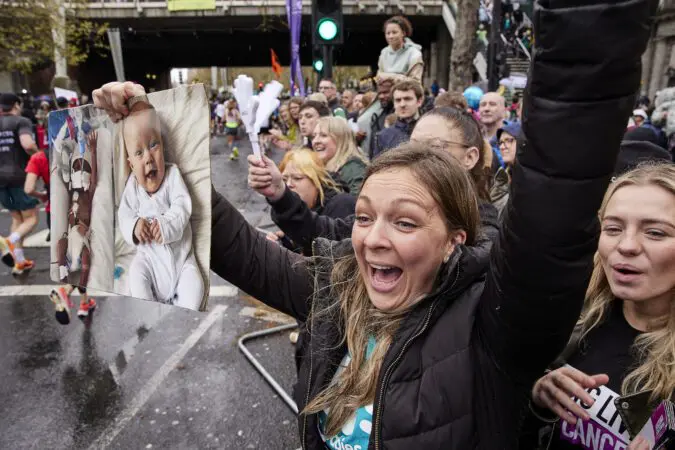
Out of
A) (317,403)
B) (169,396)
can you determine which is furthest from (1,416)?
(317,403)

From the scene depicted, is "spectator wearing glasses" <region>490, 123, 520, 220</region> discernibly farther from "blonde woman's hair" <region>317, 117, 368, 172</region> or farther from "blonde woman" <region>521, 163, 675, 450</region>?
"blonde woman" <region>521, 163, 675, 450</region>

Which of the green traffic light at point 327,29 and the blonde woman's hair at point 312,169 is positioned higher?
the green traffic light at point 327,29

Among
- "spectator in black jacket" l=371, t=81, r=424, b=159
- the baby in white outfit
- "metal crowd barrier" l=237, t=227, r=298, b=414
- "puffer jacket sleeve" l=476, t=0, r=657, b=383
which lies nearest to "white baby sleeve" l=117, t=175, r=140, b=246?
the baby in white outfit

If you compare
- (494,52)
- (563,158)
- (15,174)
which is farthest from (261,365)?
(494,52)

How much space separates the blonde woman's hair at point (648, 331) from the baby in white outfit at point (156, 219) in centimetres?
115

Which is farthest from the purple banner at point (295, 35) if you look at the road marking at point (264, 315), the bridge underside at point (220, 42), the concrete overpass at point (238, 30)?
the concrete overpass at point (238, 30)

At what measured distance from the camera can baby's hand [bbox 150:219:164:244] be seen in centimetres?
155

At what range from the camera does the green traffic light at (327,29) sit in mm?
6559

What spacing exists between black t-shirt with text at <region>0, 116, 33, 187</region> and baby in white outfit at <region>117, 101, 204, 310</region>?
17.4 ft

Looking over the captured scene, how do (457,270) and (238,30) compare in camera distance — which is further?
(238,30)

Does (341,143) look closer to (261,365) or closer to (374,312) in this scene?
(261,365)

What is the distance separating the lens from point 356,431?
1329mm

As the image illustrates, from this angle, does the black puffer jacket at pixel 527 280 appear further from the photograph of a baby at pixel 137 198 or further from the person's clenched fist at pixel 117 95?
the person's clenched fist at pixel 117 95

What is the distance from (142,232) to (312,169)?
173 centimetres
